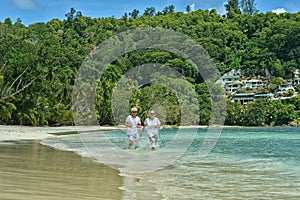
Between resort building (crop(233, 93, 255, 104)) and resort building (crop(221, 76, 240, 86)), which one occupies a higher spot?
resort building (crop(221, 76, 240, 86))

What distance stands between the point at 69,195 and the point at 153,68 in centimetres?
6466

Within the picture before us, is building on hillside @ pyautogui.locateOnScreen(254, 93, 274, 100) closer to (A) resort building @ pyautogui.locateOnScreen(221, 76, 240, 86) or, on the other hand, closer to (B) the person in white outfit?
(A) resort building @ pyautogui.locateOnScreen(221, 76, 240, 86)

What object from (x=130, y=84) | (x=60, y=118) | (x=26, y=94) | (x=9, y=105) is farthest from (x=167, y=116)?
(x=9, y=105)

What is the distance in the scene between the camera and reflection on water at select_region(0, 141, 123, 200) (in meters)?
6.80

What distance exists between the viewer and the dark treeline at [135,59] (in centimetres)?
4056

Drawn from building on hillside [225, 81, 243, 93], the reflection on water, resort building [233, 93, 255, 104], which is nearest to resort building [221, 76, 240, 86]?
building on hillside [225, 81, 243, 93]

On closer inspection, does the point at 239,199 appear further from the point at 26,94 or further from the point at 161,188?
the point at 26,94

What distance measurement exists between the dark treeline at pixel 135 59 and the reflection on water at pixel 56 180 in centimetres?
2598

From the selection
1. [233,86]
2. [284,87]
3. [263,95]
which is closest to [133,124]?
[263,95]

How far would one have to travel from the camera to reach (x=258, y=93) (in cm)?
8856

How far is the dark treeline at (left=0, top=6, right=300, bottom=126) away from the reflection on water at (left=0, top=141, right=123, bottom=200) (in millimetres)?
25976

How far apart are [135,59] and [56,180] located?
183ft

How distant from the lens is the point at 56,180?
323 inches

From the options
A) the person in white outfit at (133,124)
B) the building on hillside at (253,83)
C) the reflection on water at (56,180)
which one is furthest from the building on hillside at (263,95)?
the reflection on water at (56,180)
